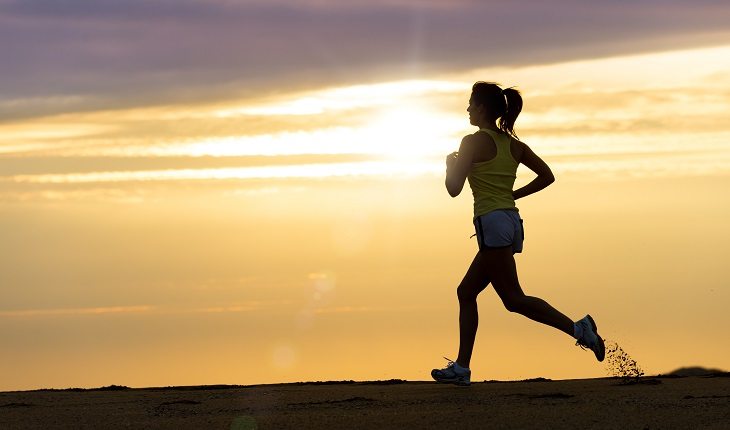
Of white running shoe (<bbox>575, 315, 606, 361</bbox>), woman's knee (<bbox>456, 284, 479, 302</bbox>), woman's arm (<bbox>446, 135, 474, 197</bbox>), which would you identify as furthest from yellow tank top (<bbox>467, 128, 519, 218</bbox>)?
white running shoe (<bbox>575, 315, 606, 361</bbox>)

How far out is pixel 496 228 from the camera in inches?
382

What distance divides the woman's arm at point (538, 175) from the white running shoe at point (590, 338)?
45.0 inches

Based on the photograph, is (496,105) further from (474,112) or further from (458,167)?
(458,167)

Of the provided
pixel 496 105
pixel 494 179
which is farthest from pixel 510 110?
pixel 494 179

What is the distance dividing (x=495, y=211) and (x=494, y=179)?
0.87ft

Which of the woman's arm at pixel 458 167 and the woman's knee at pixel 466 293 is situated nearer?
the woman's arm at pixel 458 167

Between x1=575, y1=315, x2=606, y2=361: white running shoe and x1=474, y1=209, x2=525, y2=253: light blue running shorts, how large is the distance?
35.8 inches

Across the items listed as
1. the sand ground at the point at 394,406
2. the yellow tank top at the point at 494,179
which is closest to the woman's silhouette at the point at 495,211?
the yellow tank top at the point at 494,179

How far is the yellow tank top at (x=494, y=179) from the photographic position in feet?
32.1

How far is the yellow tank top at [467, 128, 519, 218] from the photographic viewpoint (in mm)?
9797

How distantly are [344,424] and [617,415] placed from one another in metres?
1.78

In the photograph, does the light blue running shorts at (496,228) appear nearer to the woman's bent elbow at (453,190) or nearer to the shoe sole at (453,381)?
the woman's bent elbow at (453,190)

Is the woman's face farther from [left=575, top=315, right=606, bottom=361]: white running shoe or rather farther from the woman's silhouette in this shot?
[left=575, top=315, right=606, bottom=361]: white running shoe

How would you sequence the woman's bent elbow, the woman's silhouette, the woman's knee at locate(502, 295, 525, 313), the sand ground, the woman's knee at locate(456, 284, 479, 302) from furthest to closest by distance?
the woman's knee at locate(456, 284, 479, 302)
the woman's knee at locate(502, 295, 525, 313)
the woman's silhouette
the woman's bent elbow
the sand ground
